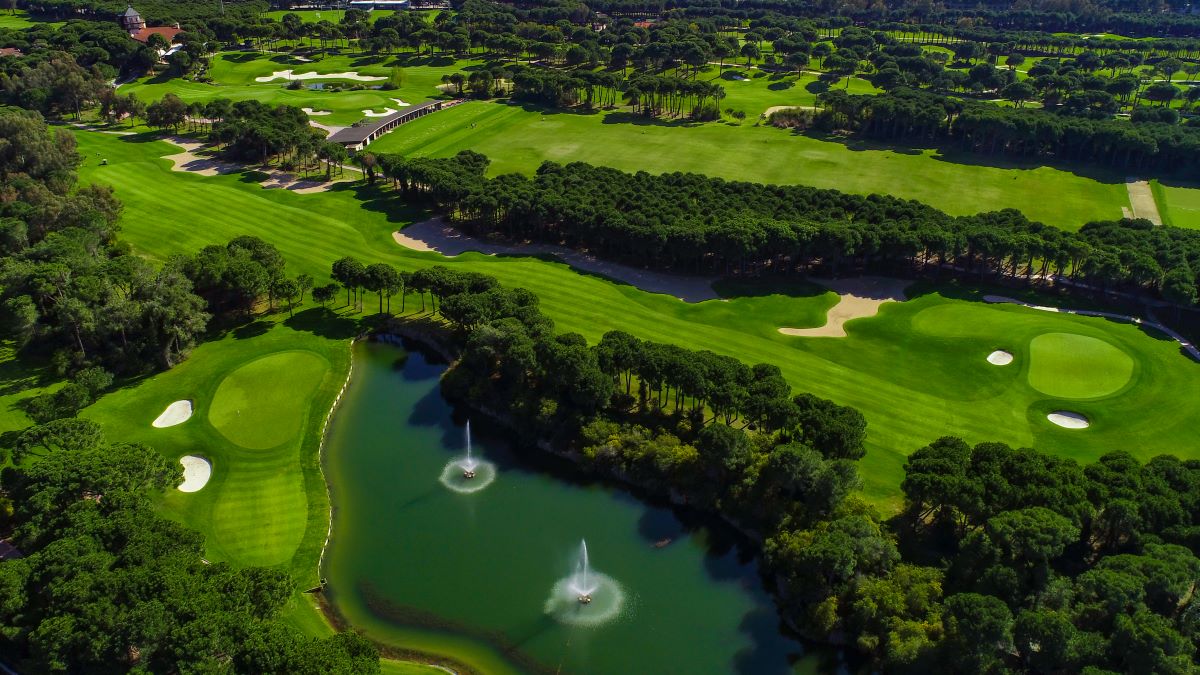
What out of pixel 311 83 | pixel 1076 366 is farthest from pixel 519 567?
pixel 311 83

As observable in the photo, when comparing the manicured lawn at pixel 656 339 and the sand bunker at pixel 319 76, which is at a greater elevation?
the sand bunker at pixel 319 76

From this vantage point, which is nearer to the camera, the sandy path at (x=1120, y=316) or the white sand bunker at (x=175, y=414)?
the white sand bunker at (x=175, y=414)

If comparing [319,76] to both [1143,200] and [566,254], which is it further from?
[1143,200]

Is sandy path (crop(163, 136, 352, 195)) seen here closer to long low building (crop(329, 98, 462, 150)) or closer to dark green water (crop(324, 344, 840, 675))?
long low building (crop(329, 98, 462, 150))

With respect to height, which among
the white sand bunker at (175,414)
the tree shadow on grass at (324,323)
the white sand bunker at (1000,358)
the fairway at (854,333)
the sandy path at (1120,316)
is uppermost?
the sandy path at (1120,316)

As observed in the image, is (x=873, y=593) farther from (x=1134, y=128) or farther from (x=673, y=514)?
(x=1134, y=128)

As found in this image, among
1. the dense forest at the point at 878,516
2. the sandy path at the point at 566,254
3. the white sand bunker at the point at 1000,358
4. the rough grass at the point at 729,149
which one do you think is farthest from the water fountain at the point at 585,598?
the rough grass at the point at 729,149

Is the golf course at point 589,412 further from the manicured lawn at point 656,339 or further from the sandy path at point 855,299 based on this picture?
the sandy path at point 855,299
